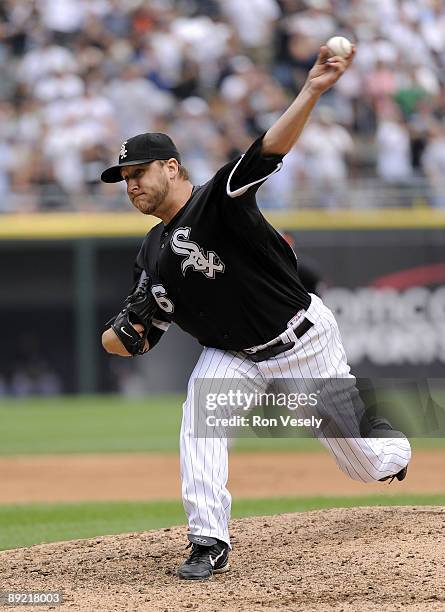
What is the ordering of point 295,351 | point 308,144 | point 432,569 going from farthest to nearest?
point 308,144 < point 295,351 < point 432,569

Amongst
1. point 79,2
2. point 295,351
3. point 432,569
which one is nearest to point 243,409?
point 295,351

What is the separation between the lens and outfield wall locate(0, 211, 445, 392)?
45.0ft

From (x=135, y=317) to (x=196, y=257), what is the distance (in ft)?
1.47

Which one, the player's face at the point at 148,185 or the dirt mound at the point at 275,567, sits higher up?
the player's face at the point at 148,185

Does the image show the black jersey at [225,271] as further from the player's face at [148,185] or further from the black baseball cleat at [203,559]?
the black baseball cleat at [203,559]

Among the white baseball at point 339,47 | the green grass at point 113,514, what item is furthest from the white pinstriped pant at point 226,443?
the green grass at point 113,514

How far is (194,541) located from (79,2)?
11.9 meters

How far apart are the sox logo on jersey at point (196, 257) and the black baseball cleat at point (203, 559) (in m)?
1.03

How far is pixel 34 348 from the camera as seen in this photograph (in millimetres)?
14906

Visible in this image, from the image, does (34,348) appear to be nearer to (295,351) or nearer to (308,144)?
(308,144)

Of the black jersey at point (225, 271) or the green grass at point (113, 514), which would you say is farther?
Result: the green grass at point (113, 514)

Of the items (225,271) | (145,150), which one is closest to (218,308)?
(225,271)

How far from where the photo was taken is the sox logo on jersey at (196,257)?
14.3ft

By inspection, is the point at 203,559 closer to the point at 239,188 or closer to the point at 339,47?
the point at 239,188
